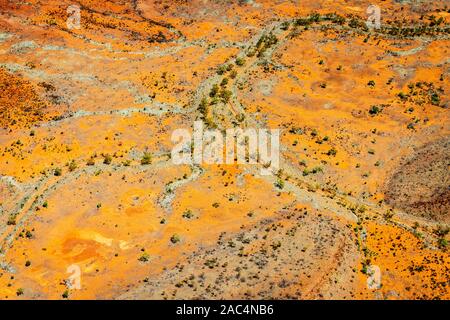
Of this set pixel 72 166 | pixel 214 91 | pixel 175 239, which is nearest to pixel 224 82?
pixel 214 91

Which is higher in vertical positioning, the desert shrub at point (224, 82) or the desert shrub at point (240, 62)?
the desert shrub at point (240, 62)

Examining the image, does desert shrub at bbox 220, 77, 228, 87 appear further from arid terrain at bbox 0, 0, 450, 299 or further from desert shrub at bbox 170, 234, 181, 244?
desert shrub at bbox 170, 234, 181, 244

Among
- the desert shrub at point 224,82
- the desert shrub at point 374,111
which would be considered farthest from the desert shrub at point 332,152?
the desert shrub at point 224,82

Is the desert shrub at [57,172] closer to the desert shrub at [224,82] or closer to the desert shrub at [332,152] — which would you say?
the desert shrub at [224,82]

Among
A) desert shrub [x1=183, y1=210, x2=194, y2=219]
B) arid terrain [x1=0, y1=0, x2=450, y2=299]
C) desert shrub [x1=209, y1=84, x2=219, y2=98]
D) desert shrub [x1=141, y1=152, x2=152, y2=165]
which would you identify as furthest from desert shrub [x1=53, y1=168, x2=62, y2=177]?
desert shrub [x1=209, y1=84, x2=219, y2=98]

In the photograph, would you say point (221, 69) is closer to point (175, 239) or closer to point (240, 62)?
point (240, 62)

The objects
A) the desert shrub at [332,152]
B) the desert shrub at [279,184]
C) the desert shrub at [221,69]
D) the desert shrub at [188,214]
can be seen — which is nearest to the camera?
the desert shrub at [188,214]
